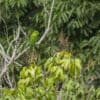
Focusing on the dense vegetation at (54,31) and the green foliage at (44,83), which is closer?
the green foliage at (44,83)

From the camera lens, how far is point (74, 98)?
3.24 m

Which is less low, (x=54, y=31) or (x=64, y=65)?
(x=64, y=65)

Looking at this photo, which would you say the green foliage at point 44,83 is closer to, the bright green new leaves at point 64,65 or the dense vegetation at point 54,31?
the bright green new leaves at point 64,65

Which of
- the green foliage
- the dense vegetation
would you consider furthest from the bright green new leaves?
the dense vegetation

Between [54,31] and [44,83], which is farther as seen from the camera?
[54,31]

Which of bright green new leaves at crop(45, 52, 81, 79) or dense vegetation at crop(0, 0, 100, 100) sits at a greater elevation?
bright green new leaves at crop(45, 52, 81, 79)

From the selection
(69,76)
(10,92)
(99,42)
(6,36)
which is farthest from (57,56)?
(6,36)

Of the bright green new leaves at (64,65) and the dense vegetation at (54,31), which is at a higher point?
the bright green new leaves at (64,65)

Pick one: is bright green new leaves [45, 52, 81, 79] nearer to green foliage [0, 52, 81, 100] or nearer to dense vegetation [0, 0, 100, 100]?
green foliage [0, 52, 81, 100]

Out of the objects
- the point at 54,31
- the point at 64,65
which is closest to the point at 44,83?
the point at 64,65

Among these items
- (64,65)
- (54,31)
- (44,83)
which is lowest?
(54,31)

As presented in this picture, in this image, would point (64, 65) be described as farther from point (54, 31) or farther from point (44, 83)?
point (54, 31)

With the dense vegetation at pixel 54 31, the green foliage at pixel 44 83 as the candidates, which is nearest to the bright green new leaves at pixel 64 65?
the green foliage at pixel 44 83

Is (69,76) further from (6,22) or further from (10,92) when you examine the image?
(6,22)
